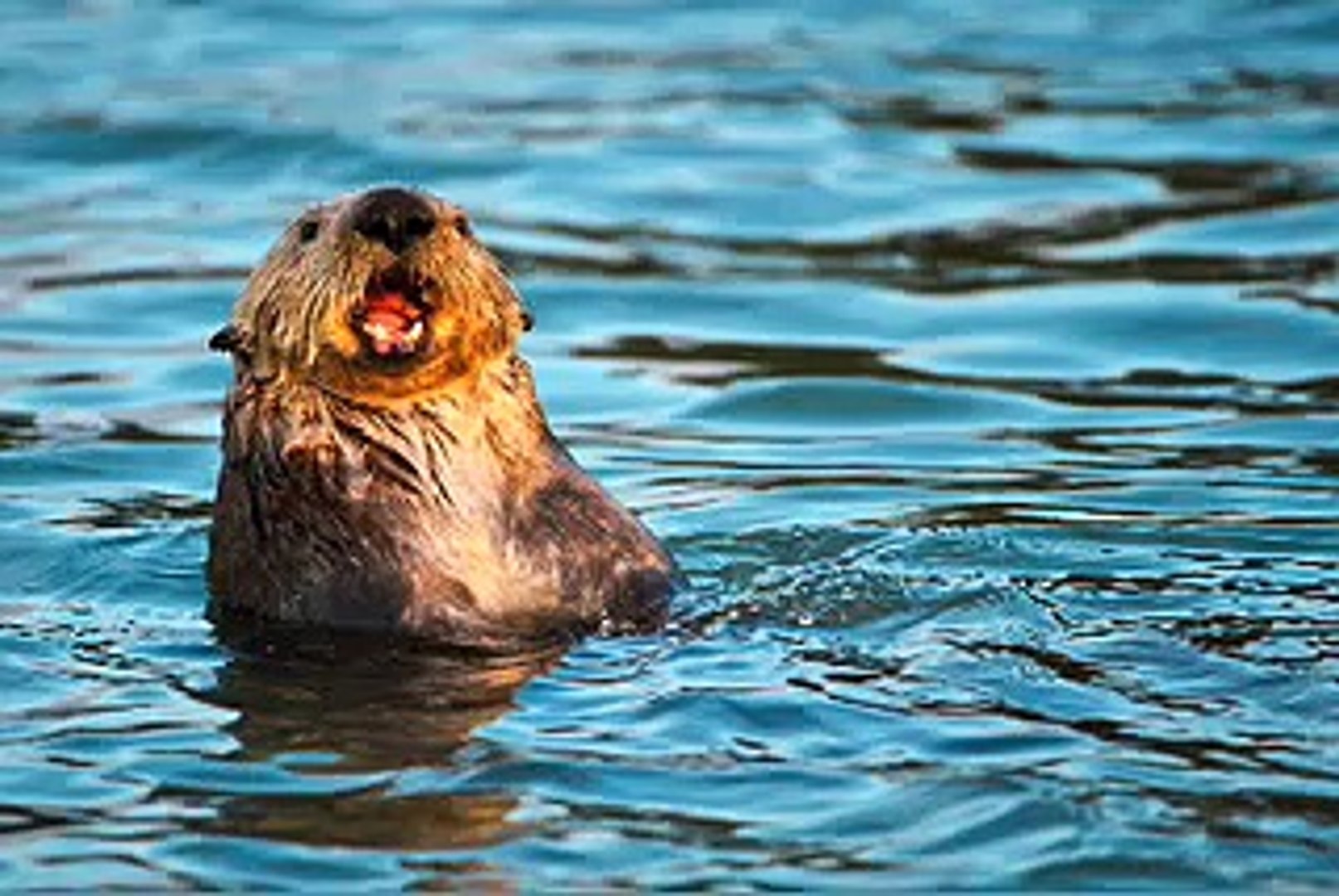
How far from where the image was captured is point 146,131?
15.6 meters

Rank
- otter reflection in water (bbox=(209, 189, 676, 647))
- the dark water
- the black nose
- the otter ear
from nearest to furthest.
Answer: the dark water < the black nose < otter reflection in water (bbox=(209, 189, 676, 647)) < the otter ear

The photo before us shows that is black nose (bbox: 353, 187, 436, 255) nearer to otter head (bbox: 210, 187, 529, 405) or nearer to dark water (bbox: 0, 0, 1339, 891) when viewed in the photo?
otter head (bbox: 210, 187, 529, 405)

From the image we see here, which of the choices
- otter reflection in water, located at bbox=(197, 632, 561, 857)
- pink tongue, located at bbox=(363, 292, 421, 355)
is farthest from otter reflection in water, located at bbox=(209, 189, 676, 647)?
otter reflection in water, located at bbox=(197, 632, 561, 857)

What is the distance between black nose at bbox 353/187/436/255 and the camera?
7.48 meters

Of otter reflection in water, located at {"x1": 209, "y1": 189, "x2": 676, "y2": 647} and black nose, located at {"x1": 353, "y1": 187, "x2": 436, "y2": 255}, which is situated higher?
black nose, located at {"x1": 353, "y1": 187, "x2": 436, "y2": 255}

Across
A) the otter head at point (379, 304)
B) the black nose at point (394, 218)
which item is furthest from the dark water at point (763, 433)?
the black nose at point (394, 218)

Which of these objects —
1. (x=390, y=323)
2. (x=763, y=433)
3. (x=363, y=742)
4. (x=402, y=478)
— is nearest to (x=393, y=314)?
(x=390, y=323)

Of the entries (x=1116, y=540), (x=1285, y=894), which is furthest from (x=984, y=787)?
(x=1116, y=540)

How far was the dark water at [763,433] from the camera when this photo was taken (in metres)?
6.40

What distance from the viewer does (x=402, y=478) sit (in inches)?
307

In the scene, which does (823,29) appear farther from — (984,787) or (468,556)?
(984,787)

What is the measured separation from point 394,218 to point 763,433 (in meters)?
3.49

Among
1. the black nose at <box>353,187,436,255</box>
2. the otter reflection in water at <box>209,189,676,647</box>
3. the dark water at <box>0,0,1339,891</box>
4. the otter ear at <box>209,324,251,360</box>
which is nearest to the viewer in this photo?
the dark water at <box>0,0,1339,891</box>

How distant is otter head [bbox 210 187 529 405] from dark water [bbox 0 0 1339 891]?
67 centimetres
